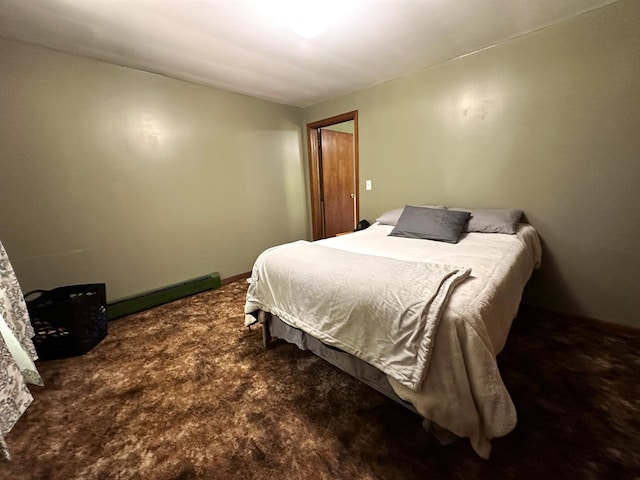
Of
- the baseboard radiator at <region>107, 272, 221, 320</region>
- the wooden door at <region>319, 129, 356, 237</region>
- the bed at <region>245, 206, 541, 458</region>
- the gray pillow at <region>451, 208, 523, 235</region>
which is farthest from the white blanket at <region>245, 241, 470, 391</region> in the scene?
the wooden door at <region>319, 129, 356, 237</region>

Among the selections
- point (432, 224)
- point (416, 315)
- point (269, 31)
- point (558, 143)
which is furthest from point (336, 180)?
point (416, 315)

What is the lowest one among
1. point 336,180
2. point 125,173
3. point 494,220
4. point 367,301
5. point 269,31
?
point 367,301

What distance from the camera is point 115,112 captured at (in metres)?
2.44

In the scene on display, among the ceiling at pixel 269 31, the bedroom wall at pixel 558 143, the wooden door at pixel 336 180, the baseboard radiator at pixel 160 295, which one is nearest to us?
the ceiling at pixel 269 31

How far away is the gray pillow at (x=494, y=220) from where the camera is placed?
2154 millimetres

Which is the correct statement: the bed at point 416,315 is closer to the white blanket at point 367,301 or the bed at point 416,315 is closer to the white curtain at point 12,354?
the white blanket at point 367,301

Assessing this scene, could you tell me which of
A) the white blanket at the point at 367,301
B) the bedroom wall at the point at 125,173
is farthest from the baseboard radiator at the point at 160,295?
the white blanket at the point at 367,301

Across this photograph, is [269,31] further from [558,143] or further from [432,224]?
[558,143]

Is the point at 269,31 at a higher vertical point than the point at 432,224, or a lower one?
higher

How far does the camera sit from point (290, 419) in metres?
1.39

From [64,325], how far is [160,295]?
84cm

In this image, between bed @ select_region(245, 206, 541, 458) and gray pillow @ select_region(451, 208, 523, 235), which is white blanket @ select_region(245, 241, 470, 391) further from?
gray pillow @ select_region(451, 208, 523, 235)

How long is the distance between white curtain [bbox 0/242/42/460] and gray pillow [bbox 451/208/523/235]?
304cm

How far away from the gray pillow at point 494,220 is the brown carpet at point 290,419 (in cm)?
85
